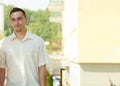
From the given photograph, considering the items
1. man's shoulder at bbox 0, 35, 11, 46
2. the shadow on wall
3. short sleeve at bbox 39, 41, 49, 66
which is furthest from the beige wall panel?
man's shoulder at bbox 0, 35, 11, 46

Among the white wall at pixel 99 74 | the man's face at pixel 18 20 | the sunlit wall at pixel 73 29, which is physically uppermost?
the man's face at pixel 18 20

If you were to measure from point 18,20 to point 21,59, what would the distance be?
15.5 inches

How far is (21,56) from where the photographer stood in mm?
3910

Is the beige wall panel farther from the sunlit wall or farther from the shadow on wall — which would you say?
the sunlit wall

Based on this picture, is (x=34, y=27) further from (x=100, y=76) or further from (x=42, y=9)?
(x=100, y=76)

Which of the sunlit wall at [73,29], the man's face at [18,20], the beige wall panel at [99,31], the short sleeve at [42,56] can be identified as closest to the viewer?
the man's face at [18,20]

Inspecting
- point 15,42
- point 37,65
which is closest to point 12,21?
point 15,42

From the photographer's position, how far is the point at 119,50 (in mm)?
7199

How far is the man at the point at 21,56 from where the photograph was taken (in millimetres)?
3863

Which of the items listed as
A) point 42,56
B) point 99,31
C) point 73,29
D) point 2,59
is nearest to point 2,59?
point 2,59

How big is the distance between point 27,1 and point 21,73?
230 feet

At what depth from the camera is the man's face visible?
381cm

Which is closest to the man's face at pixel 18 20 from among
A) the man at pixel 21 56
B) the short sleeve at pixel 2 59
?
the man at pixel 21 56

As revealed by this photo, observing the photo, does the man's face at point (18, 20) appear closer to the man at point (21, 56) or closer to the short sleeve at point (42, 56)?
the man at point (21, 56)
